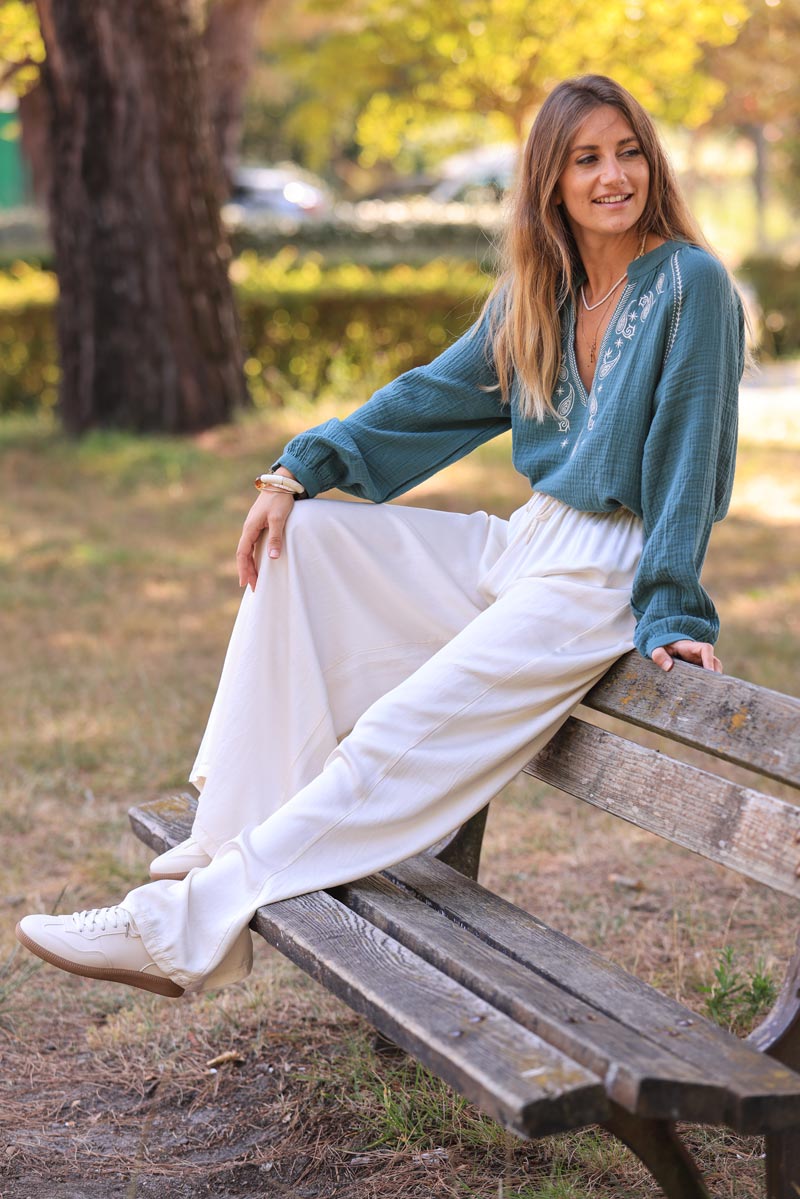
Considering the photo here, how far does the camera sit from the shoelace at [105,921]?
2.28m

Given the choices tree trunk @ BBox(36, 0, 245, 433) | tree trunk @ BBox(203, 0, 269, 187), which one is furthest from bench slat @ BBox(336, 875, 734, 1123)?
tree trunk @ BBox(203, 0, 269, 187)

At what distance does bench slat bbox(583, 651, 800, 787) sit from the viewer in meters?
2.01

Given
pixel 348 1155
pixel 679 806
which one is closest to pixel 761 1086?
pixel 679 806

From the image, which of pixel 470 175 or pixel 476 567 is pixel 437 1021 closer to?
pixel 476 567

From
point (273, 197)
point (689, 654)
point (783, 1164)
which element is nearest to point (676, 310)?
point (689, 654)

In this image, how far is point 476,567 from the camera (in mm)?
2691

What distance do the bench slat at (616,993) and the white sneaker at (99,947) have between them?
0.45 m

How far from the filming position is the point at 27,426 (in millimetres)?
9281

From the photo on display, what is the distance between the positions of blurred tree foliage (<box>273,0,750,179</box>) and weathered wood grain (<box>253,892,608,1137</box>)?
404 inches

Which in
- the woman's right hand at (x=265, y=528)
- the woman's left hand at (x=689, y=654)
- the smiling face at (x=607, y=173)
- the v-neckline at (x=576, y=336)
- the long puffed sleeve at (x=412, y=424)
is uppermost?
the smiling face at (x=607, y=173)

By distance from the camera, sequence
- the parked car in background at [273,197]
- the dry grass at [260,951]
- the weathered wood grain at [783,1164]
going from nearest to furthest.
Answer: the weathered wood grain at [783,1164], the dry grass at [260,951], the parked car in background at [273,197]

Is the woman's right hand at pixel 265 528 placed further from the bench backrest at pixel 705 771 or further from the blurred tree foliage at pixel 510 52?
the blurred tree foliage at pixel 510 52

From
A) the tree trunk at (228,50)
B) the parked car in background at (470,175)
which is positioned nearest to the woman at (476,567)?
the tree trunk at (228,50)

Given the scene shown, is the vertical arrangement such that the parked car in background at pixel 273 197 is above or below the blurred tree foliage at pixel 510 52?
below
